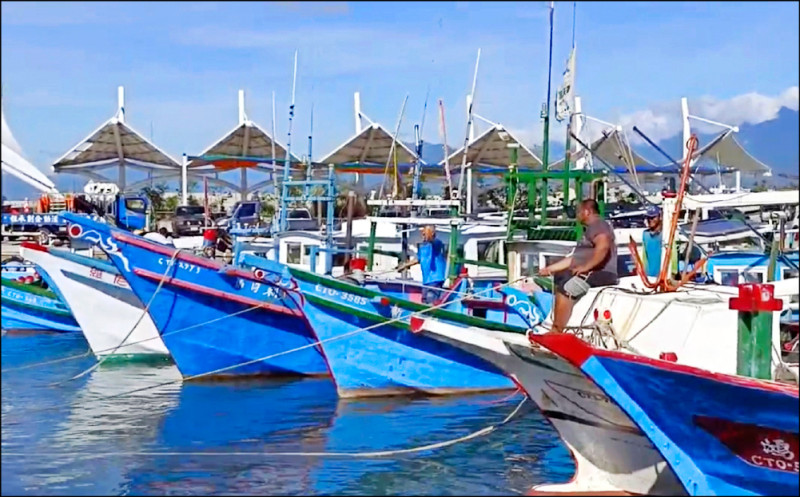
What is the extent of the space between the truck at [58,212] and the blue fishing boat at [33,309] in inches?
88.4

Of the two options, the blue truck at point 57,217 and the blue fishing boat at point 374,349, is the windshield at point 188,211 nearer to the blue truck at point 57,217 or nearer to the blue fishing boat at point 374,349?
the blue truck at point 57,217

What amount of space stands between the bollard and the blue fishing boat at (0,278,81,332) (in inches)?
705

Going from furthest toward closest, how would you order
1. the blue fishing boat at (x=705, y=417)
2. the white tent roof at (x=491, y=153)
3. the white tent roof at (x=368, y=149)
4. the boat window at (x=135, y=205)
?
1. the white tent roof at (x=368, y=149)
2. the white tent roof at (x=491, y=153)
3. the boat window at (x=135, y=205)
4. the blue fishing boat at (x=705, y=417)

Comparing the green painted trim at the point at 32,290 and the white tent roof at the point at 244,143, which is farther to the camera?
the white tent roof at the point at 244,143

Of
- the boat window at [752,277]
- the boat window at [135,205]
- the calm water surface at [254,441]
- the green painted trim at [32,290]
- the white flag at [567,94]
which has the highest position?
the white flag at [567,94]

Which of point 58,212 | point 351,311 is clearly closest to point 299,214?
point 351,311

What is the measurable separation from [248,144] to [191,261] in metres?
22.2

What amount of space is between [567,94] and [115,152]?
26.1 meters

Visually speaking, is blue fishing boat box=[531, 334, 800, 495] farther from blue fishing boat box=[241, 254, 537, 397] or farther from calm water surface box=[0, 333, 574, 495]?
blue fishing boat box=[241, 254, 537, 397]

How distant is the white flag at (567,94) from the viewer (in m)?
13.1

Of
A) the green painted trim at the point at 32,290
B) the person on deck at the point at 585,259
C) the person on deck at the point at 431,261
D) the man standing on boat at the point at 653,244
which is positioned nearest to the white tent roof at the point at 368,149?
the green painted trim at the point at 32,290

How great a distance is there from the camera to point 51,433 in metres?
11.9

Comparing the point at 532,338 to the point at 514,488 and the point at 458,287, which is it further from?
→ the point at 458,287

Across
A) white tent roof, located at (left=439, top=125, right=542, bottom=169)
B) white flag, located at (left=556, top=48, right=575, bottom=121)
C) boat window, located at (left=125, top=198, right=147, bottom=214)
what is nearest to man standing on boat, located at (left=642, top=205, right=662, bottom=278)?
white flag, located at (left=556, top=48, right=575, bottom=121)
